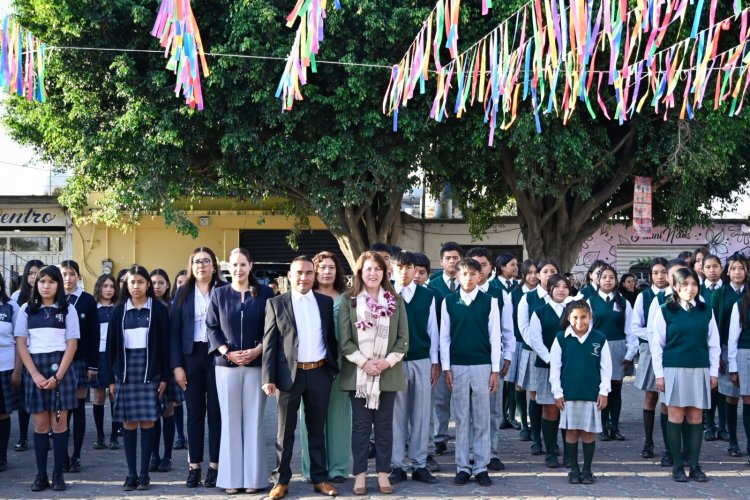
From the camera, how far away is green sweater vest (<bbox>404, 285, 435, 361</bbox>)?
23.9ft

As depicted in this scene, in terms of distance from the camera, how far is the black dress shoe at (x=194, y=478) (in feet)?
23.1

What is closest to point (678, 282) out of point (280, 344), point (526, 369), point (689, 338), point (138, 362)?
point (689, 338)

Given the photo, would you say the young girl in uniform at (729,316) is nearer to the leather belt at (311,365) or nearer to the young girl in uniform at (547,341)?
the young girl in uniform at (547,341)

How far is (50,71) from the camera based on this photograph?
51.0 feet

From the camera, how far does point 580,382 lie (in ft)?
23.3

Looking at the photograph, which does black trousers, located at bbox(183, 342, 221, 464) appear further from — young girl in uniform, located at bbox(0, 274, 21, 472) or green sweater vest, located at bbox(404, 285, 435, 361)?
young girl in uniform, located at bbox(0, 274, 21, 472)

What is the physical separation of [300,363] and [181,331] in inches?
43.7

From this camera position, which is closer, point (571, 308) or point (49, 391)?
point (49, 391)

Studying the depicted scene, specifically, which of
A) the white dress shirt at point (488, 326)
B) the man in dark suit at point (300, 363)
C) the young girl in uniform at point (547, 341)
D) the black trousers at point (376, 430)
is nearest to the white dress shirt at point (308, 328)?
the man in dark suit at point (300, 363)

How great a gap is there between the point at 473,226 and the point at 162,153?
353 inches

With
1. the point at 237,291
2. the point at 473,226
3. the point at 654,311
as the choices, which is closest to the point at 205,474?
the point at 237,291

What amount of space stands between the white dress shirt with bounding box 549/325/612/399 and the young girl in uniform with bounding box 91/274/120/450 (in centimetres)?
414

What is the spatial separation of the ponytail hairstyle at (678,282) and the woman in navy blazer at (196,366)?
12.1 ft

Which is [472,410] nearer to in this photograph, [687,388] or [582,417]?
[582,417]
